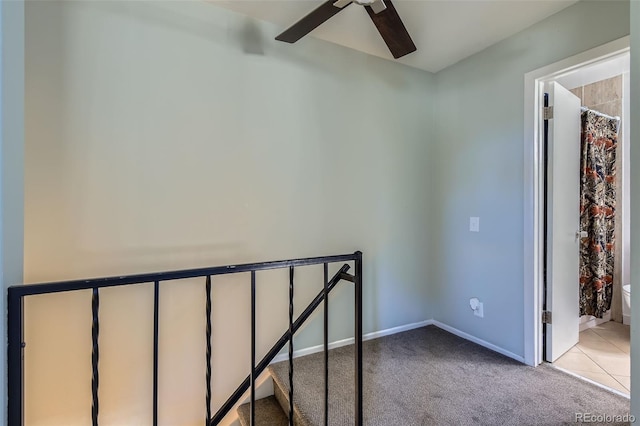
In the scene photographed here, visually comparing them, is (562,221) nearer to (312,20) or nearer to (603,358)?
(603,358)

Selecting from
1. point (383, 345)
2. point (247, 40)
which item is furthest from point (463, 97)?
point (383, 345)

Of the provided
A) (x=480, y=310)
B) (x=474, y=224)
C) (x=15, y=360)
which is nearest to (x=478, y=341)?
(x=480, y=310)

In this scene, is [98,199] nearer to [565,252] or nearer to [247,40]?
[247,40]

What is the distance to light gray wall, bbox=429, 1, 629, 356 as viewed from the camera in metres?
2.01

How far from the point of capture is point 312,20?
62.3 inches

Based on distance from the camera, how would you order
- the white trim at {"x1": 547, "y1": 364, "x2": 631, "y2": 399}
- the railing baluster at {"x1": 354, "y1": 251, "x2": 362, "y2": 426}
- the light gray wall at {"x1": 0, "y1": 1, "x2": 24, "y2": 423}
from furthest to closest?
1. the white trim at {"x1": 547, "y1": 364, "x2": 631, "y2": 399}
2. the railing baluster at {"x1": 354, "y1": 251, "x2": 362, "y2": 426}
3. the light gray wall at {"x1": 0, "y1": 1, "x2": 24, "y2": 423}

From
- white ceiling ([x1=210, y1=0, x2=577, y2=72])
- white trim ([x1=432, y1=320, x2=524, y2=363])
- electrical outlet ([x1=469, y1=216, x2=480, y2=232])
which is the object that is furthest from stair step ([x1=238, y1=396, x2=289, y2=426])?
white ceiling ([x1=210, y1=0, x2=577, y2=72])

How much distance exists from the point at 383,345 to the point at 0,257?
7.63 feet

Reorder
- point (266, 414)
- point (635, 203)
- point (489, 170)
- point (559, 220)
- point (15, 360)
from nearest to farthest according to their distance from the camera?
point (15, 360)
point (635, 203)
point (266, 414)
point (559, 220)
point (489, 170)

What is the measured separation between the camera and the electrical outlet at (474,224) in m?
2.48

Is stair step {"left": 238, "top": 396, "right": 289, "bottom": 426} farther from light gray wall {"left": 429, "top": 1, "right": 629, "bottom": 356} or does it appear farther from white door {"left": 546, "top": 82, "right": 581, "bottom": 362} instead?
white door {"left": 546, "top": 82, "right": 581, "bottom": 362}

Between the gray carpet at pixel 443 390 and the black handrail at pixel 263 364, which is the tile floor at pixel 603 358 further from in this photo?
the black handrail at pixel 263 364

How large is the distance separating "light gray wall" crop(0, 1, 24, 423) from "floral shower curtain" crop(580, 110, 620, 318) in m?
3.85

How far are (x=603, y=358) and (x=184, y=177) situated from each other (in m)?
3.29
